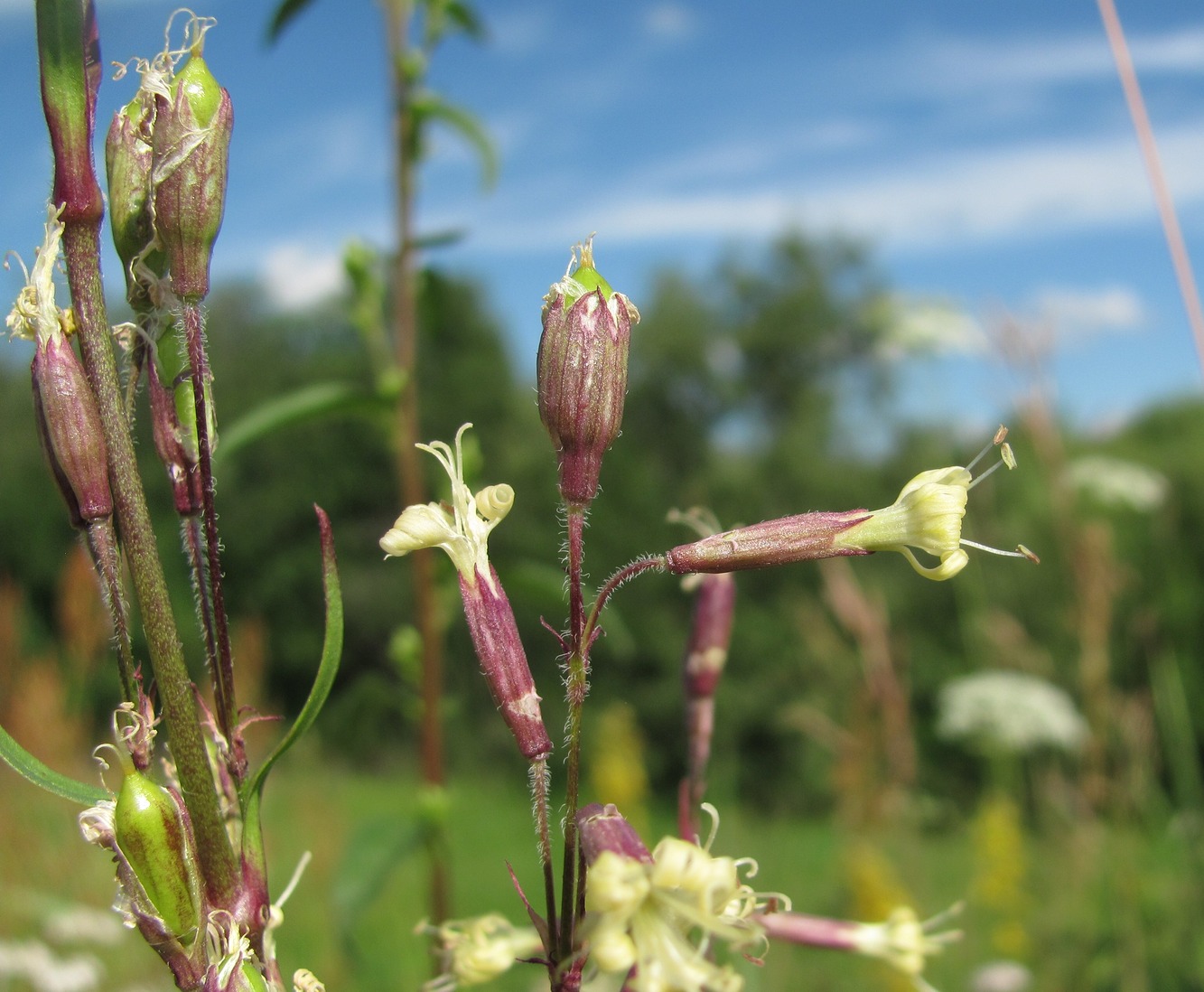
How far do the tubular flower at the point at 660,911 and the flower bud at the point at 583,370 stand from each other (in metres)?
0.18

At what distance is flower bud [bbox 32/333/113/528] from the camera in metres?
0.48

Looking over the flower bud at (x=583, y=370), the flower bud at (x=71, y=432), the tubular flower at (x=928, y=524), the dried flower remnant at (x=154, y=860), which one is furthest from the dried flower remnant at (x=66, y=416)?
the tubular flower at (x=928, y=524)

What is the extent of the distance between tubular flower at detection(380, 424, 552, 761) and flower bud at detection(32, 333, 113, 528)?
136 mm

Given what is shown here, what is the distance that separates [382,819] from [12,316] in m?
1.18

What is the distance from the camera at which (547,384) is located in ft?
1.74

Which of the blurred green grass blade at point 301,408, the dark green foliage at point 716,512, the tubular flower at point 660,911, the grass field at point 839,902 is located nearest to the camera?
the tubular flower at point 660,911

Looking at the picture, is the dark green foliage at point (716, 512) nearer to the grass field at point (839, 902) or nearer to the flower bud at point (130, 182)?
the grass field at point (839, 902)

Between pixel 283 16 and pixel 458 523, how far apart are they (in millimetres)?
1347

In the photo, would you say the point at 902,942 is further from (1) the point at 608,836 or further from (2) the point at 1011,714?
(2) the point at 1011,714

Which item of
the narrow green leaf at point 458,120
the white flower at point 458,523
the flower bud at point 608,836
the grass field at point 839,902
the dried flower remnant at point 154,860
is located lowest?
the grass field at point 839,902

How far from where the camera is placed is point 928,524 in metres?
0.54

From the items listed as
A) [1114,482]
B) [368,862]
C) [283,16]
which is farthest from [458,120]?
[1114,482]

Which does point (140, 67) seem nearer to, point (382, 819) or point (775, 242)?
point (382, 819)

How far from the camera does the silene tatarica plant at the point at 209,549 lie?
449 millimetres
